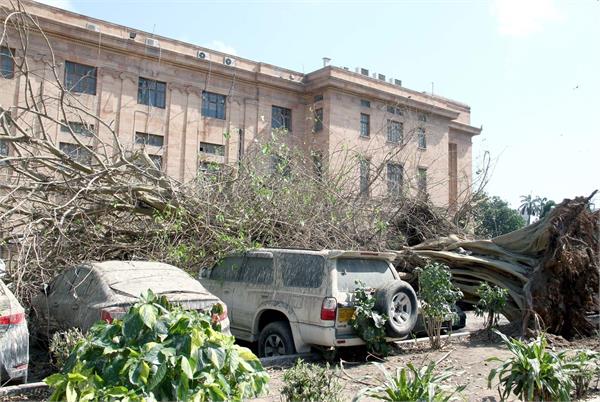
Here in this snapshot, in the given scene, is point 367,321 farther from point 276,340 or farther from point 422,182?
point 422,182

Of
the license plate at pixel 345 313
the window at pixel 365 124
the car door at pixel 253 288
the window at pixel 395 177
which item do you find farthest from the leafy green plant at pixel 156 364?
the window at pixel 365 124

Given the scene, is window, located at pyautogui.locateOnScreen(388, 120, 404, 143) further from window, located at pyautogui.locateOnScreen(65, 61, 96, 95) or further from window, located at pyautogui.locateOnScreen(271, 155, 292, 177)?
window, located at pyautogui.locateOnScreen(65, 61, 96, 95)

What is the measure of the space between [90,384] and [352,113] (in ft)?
114

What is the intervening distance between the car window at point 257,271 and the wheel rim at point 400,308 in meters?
2.01

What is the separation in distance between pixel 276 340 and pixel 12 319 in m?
3.80

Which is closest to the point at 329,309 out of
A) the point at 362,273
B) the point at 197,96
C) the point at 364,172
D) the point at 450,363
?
the point at 362,273

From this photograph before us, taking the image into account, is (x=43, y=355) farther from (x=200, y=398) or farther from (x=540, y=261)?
(x=540, y=261)

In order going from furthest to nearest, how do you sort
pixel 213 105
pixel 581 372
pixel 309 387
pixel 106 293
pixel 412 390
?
pixel 213 105
pixel 106 293
pixel 581 372
pixel 309 387
pixel 412 390

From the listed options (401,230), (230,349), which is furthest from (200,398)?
(401,230)

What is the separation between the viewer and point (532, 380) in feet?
17.0

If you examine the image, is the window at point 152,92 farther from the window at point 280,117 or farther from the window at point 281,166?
the window at point 281,166

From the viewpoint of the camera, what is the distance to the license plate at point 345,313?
7638mm

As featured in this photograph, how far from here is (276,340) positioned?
27.1ft

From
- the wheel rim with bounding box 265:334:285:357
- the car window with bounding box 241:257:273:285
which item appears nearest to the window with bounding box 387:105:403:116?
the car window with bounding box 241:257:273:285
